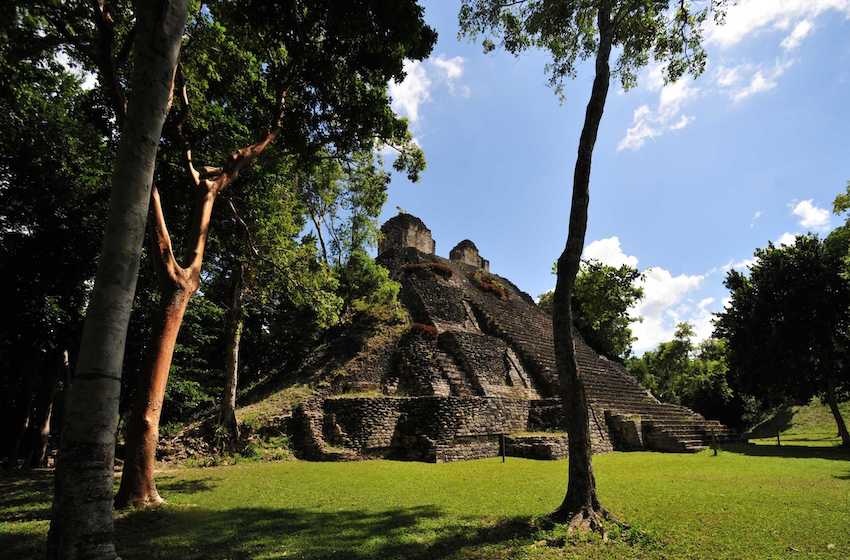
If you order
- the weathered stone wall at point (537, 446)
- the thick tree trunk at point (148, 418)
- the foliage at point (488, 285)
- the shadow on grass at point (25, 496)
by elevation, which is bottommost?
the shadow on grass at point (25, 496)

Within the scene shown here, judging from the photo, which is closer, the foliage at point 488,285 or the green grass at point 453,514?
the green grass at point 453,514

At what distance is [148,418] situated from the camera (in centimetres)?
688

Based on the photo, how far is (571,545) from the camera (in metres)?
4.82

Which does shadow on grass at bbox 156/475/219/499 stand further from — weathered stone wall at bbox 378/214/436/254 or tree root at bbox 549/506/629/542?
weathered stone wall at bbox 378/214/436/254

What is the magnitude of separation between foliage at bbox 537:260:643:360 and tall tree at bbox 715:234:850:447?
40.2ft

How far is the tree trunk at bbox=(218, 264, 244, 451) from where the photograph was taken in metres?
12.8

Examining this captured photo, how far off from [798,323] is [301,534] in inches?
882

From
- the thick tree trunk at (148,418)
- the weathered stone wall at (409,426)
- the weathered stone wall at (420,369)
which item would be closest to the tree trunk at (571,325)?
the thick tree trunk at (148,418)

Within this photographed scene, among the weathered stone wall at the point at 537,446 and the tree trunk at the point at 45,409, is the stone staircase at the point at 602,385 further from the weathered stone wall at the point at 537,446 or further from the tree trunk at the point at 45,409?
the tree trunk at the point at 45,409

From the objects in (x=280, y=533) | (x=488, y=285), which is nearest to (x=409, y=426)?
(x=280, y=533)

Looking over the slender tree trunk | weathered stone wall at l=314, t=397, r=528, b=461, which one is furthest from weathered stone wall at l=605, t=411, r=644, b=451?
the slender tree trunk

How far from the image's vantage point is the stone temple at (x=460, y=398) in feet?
44.3

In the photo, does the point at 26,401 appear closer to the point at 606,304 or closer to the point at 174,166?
the point at 174,166

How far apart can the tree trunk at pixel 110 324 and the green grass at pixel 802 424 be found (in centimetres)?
2972
